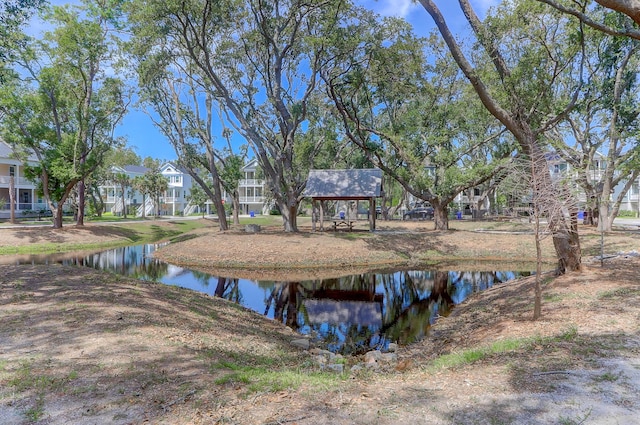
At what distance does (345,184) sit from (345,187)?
39 centimetres

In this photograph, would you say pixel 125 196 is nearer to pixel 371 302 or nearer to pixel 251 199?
pixel 251 199

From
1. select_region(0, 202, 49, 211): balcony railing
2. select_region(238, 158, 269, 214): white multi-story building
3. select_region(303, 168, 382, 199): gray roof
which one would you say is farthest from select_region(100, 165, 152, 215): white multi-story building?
select_region(303, 168, 382, 199): gray roof

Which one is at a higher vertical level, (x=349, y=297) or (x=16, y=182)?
(x=16, y=182)

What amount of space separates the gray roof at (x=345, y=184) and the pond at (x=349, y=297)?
7.96m

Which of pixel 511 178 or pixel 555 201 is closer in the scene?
pixel 555 201

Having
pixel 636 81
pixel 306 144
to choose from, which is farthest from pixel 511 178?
pixel 306 144

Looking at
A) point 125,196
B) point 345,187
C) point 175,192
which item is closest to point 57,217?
point 345,187

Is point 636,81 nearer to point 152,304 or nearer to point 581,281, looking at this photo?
point 581,281

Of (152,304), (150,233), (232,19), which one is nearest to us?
(152,304)

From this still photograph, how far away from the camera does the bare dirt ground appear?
3.84 m

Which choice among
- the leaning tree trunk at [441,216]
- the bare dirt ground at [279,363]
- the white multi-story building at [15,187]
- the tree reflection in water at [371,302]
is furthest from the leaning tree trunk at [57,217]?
the leaning tree trunk at [441,216]

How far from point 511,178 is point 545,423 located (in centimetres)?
528

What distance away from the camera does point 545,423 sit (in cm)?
359

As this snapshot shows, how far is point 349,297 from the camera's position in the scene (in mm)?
14070
